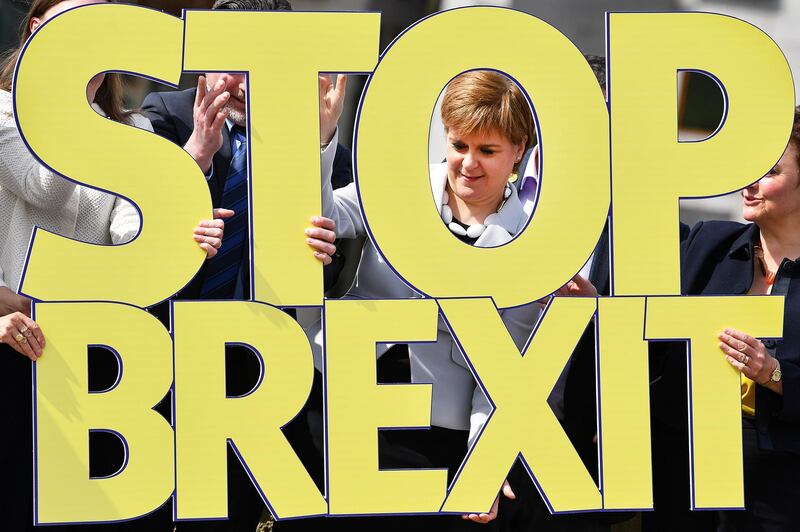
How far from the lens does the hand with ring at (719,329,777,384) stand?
9.00ft

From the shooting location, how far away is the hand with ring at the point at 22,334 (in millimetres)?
2592

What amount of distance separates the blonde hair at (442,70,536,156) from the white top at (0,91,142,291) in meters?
0.80

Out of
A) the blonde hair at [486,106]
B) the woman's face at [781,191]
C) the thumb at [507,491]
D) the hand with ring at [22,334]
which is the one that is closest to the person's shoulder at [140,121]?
the hand with ring at [22,334]

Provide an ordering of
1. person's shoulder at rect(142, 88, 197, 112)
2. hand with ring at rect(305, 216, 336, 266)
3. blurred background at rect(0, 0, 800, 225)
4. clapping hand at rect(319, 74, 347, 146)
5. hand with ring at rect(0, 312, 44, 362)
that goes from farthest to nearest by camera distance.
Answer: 1. blurred background at rect(0, 0, 800, 225)
2. person's shoulder at rect(142, 88, 197, 112)
3. clapping hand at rect(319, 74, 347, 146)
4. hand with ring at rect(305, 216, 336, 266)
5. hand with ring at rect(0, 312, 44, 362)

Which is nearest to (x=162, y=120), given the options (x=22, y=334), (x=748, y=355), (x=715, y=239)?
(x=22, y=334)

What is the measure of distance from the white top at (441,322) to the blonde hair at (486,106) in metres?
0.17

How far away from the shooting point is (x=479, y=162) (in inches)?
107

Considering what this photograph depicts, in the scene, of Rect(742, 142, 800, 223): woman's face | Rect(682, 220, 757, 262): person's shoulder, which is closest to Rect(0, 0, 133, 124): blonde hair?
Rect(682, 220, 757, 262): person's shoulder

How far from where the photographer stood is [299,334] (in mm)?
2746

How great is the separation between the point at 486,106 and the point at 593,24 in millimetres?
1371

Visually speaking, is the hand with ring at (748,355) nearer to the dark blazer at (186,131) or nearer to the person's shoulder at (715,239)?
the person's shoulder at (715,239)

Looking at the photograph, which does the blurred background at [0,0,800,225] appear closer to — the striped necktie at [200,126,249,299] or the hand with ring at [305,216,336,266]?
the striped necktie at [200,126,249,299]

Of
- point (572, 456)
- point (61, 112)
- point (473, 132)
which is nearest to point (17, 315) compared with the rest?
point (61, 112)

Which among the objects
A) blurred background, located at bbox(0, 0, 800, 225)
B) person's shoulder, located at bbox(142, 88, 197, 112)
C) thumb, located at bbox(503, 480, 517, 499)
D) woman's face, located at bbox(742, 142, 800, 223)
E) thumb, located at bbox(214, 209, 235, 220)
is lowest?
thumb, located at bbox(503, 480, 517, 499)
